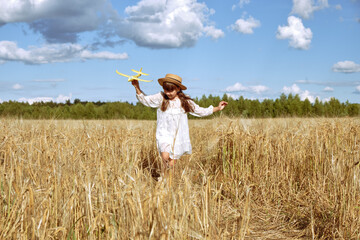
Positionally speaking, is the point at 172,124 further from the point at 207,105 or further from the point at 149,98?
the point at 207,105

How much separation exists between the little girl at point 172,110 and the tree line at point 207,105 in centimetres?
1491

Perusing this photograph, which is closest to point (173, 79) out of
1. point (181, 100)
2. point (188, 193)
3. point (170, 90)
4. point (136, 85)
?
point (170, 90)

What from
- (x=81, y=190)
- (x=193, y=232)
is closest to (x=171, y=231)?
(x=193, y=232)

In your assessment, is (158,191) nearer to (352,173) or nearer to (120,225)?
(120,225)

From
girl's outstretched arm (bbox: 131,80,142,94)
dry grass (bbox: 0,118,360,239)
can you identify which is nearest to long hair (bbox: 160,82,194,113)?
girl's outstretched arm (bbox: 131,80,142,94)

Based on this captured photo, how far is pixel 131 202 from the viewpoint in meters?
2.01

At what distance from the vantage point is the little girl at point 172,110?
14.7 feet

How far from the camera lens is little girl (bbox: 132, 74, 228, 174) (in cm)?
447

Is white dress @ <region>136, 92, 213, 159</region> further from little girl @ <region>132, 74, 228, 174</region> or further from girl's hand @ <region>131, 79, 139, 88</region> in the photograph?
girl's hand @ <region>131, 79, 139, 88</region>

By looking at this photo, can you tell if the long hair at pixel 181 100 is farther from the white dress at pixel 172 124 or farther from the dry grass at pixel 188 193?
the dry grass at pixel 188 193

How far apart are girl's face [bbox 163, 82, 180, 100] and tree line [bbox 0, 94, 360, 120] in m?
14.9

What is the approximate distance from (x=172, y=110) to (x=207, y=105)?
15283mm

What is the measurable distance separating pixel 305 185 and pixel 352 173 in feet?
3.63

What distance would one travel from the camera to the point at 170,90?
454 cm
